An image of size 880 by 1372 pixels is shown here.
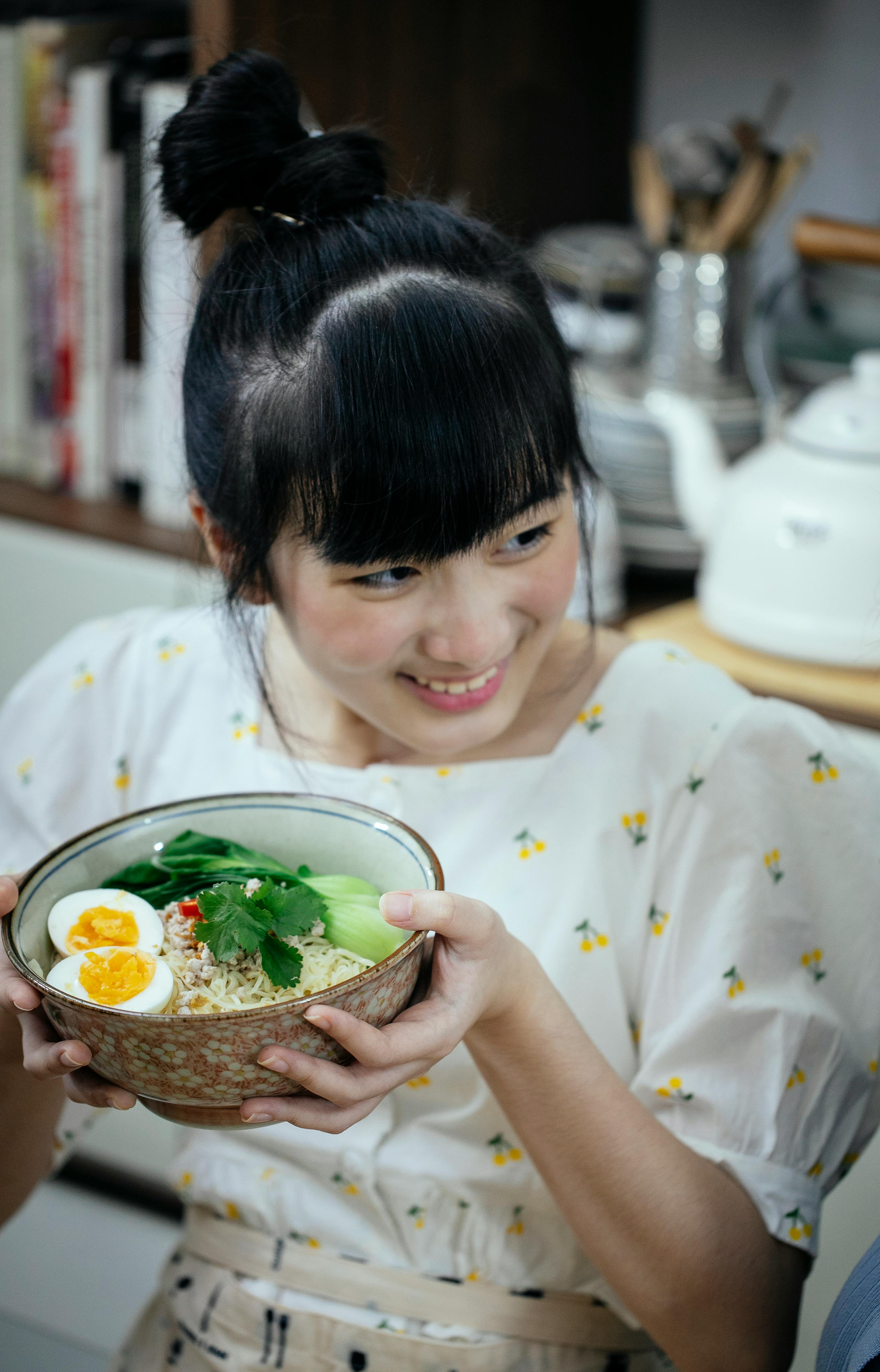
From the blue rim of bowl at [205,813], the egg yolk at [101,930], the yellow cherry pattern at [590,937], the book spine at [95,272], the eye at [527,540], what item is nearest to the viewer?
the blue rim of bowl at [205,813]

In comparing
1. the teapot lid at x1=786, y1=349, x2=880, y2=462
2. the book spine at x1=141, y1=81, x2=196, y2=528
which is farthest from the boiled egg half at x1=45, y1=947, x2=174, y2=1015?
the teapot lid at x1=786, y1=349, x2=880, y2=462

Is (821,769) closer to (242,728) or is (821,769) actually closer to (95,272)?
(242,728)

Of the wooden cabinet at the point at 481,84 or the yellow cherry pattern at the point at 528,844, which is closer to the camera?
the yellow cherry pattern at the point at 528,844

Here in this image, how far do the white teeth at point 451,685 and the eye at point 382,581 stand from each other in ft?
0.24

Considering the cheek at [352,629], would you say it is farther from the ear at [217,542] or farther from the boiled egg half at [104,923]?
the boiled egg half at [104,923]

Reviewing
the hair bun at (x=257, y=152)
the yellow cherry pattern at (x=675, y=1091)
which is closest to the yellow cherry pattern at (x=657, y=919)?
the yellow cherry pattern at (x=675, y=1091)

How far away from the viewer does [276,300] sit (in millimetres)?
816

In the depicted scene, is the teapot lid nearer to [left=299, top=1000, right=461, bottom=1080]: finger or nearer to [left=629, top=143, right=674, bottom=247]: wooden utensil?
[left=629, top=143, right=674, bottom=247]: wooden utensil

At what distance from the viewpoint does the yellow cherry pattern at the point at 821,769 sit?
35.5 inches

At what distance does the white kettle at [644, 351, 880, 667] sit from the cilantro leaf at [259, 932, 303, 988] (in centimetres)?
65

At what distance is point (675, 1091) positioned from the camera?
2.85 feet

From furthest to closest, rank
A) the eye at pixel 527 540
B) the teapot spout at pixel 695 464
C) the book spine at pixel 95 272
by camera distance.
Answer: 1. the book spine at pixel 95 272
2. the teapot spout at pixel 695 464
3. the eye at pixel 527 540

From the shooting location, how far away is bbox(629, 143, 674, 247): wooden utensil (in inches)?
54.4

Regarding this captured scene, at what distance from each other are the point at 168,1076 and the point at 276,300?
48 centimetres
